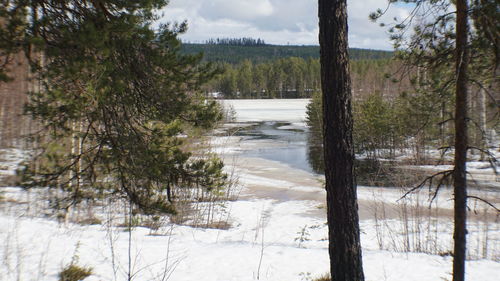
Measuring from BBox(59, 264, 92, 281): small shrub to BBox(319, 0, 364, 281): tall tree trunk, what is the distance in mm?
2937

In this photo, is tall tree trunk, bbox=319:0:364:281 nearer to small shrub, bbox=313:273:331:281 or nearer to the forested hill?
small shrub, bbox=313:273:331:281

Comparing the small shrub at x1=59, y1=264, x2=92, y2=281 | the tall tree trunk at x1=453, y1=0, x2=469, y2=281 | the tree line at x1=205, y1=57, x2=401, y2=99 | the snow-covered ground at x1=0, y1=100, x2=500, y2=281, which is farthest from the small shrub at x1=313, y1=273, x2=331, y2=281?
the tree line at x1=205, y1=57, x2=401, y2=99

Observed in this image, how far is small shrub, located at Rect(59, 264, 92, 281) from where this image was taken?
13.9ft

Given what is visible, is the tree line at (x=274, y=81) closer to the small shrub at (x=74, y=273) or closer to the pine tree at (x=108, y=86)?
the pine tree at (x=108, y=86)

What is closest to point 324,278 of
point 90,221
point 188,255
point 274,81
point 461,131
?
point 188,255

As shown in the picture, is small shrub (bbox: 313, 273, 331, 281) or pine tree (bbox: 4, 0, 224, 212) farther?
small shrub (bbox: 313, 273, 331, 281)

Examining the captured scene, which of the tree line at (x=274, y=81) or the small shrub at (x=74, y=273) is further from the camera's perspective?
the tree line at (x=274, y=81)

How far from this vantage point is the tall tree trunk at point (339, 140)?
3092mm

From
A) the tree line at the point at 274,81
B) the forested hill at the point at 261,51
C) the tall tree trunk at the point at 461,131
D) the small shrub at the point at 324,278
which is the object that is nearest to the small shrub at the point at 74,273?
the small shrub at the point at 324,278

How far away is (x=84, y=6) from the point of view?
438 cm

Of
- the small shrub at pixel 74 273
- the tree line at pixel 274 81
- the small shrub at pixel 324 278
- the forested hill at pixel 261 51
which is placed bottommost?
the small shrub at pixel 324 278

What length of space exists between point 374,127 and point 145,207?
20.1 metres

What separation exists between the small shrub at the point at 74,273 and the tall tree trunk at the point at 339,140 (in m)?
2.94

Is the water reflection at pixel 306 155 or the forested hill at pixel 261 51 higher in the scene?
the forested hill at pixel 261 51
